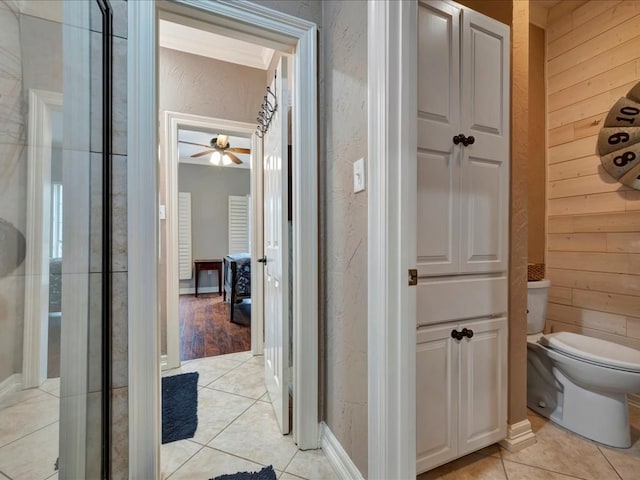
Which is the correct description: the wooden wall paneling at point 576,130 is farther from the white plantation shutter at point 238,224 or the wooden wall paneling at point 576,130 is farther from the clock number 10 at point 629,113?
the white plantation shutter at point 238,224

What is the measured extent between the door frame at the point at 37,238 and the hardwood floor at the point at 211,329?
1854 mm

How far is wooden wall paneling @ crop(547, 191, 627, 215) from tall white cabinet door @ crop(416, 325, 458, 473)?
171 cm

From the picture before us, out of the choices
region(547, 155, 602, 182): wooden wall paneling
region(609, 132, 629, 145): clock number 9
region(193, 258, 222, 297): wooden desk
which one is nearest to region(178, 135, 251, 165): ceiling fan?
region(193, 258, 222, 297): wooden desk

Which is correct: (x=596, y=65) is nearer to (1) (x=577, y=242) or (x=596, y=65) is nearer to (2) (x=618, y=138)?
(2) (x=618, y=138)

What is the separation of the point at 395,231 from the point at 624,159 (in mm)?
2035

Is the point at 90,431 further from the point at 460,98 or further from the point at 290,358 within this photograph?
the point at 460,98

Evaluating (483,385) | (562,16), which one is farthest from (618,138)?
(483,385)

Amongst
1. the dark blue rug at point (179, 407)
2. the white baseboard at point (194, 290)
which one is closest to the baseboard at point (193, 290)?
the white baseboard at point (194, 290)

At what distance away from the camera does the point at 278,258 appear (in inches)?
61.7

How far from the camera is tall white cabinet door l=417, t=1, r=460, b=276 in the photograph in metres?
1.17

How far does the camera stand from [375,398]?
38.0 inches

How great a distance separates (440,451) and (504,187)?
3.91 ft

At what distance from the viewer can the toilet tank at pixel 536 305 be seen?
6.31ft

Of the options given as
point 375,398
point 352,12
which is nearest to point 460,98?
point 352,12
